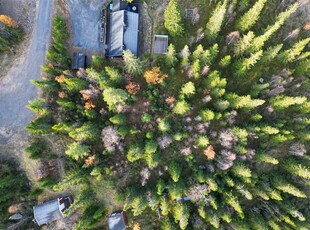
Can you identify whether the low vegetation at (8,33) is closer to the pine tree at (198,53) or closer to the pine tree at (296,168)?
the pine tree at (198,53)

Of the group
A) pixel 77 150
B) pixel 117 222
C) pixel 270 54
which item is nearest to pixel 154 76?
pixel 77 150

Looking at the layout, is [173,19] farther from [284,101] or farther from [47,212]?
[47,212]

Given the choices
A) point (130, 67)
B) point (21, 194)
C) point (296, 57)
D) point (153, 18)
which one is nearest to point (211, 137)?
point (130, 67)

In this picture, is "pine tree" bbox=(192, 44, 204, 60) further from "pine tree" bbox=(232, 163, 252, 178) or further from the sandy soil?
the sandy soil

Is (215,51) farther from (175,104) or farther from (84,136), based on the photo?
(84,136)

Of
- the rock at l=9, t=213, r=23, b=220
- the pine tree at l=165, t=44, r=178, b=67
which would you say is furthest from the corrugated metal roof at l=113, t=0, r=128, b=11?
the rock at l=9, t=213, r=23, b=220
